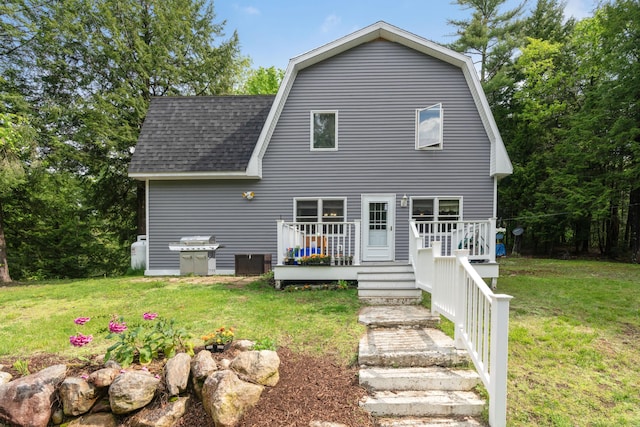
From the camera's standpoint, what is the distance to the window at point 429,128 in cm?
846

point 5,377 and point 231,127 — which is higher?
point 231,127

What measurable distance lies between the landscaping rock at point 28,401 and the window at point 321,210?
6634 mm

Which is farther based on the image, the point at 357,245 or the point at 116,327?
the point at 357,245

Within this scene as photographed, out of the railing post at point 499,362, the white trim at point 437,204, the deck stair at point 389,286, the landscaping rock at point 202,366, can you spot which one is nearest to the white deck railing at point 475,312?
the railing post at point 499,362

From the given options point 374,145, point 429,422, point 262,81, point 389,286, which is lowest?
point 429,422

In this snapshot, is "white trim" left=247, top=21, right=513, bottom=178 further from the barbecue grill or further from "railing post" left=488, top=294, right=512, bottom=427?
"railing post" left=488, top=294, right=512, bottom=427

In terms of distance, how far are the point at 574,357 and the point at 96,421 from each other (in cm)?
488

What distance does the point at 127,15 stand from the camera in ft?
42.4

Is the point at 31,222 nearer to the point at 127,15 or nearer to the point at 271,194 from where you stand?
the point at 127,15

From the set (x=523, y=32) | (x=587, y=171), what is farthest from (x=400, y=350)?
(x=523, y=32)

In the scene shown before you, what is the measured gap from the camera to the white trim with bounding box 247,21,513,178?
8.28 meters

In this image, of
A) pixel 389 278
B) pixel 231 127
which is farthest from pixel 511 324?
pixel 231 127

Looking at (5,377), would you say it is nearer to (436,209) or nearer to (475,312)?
(475,312)

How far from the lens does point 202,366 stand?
→ 2.80m
